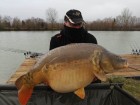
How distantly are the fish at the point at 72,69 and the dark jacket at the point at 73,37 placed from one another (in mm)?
851

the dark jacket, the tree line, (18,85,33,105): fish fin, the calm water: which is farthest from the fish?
the tree line

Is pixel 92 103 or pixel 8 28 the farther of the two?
pixel 8 28

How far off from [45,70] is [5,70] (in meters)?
9.06

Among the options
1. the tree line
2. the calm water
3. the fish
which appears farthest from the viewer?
the tree line

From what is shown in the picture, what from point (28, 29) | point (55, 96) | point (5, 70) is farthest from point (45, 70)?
point (28, 29)

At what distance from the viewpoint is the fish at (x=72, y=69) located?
5.93 ft

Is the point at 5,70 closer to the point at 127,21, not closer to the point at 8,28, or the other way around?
the point at 8,28

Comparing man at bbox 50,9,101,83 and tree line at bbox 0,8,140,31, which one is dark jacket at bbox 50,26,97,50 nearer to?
man at bbox 50,9,101,83

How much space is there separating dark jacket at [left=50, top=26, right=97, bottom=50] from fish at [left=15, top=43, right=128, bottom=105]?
851 millimetres

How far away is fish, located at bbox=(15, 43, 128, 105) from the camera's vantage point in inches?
71.2

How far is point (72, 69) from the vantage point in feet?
5.97

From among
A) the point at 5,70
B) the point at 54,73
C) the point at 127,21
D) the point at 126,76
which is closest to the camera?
the point at 54,73

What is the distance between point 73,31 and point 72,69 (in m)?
1.04

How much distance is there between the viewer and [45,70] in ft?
6.23
